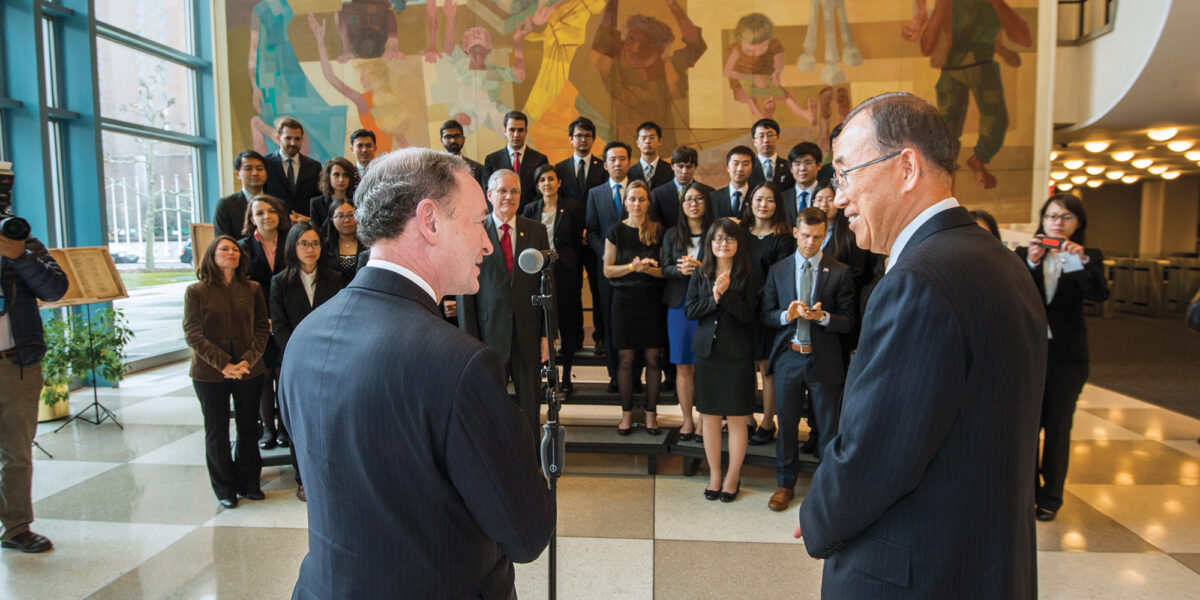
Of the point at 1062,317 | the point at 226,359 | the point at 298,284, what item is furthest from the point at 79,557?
the point at 1062,317

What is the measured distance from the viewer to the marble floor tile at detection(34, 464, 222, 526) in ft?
13.9

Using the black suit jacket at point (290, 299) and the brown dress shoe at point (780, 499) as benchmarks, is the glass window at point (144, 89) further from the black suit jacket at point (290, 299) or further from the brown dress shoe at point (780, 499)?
the brown dress shoe at point (780, 499)

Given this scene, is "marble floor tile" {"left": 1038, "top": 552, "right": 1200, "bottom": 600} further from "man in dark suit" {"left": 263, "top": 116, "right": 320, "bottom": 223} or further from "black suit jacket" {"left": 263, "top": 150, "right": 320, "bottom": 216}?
"black suit jacket" {"left": 263, "top": 150, "right": 320, "bottom": 216}

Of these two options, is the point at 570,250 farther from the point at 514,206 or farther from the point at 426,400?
the point at 426,400

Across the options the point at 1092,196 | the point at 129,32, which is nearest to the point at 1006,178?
the point at 129,32

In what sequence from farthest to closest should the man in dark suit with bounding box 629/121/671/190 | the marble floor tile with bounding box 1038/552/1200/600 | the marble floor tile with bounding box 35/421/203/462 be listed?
the man in dark suit with bounding box 629/121/671/190, the marble floor tile with bounding box 35/421/203/462, the marble floor tile with bounding box 1038/552/1200/600

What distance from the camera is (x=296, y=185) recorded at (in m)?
6.34

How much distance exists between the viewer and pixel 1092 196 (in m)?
19.8

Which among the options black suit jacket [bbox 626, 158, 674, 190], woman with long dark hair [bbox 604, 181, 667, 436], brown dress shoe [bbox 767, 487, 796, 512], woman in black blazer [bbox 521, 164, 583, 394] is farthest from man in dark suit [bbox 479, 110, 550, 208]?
brown dress shoe [bbox 767, 487, 796, 512]

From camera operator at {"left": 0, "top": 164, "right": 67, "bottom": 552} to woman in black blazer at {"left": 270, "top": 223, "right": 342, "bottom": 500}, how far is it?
1.20 meters

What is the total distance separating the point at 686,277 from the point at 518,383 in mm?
1358

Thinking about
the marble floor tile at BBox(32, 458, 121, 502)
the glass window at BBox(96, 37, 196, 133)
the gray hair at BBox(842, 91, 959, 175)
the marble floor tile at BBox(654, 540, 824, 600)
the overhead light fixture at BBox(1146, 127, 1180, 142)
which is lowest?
the marble floor tile at BBox(654, 540, 824, 600)

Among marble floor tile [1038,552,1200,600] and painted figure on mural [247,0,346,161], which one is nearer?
marble floor tile [1038,552,1200,600]

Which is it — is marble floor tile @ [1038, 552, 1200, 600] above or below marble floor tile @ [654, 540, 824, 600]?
below
